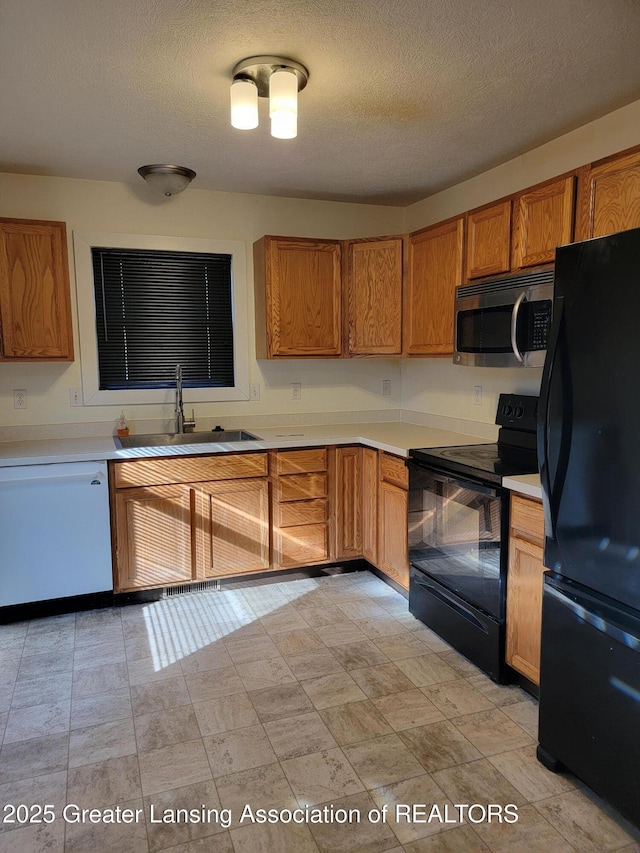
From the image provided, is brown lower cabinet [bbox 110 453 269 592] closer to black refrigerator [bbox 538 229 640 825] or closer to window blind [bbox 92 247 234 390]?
window blind [bbox 92 247 234 390]

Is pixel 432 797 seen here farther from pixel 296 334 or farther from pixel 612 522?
pixel 296 334

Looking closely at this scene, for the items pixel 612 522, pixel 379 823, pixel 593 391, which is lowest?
pixel 379 823

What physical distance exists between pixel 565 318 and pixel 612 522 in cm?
60

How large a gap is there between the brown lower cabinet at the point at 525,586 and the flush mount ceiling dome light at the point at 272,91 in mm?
1645

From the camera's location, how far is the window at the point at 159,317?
3.48 meters

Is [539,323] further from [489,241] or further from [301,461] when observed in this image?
[301,461]

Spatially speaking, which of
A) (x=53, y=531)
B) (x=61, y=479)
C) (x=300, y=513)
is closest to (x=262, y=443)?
(x=300, y=513)

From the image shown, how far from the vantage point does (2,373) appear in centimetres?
331

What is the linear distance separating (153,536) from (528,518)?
199cm

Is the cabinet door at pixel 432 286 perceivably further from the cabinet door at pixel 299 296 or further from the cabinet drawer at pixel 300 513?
the cabinet drawer at pixel 300 513

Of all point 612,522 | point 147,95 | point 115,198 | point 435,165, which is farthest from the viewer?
point 115,198

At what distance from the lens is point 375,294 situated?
3619mm

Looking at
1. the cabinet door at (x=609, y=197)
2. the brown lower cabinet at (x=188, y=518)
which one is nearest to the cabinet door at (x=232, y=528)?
the brown lower cabinet at (x=188, y=518)

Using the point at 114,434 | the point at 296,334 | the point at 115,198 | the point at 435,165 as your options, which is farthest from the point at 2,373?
the point at 435,165
